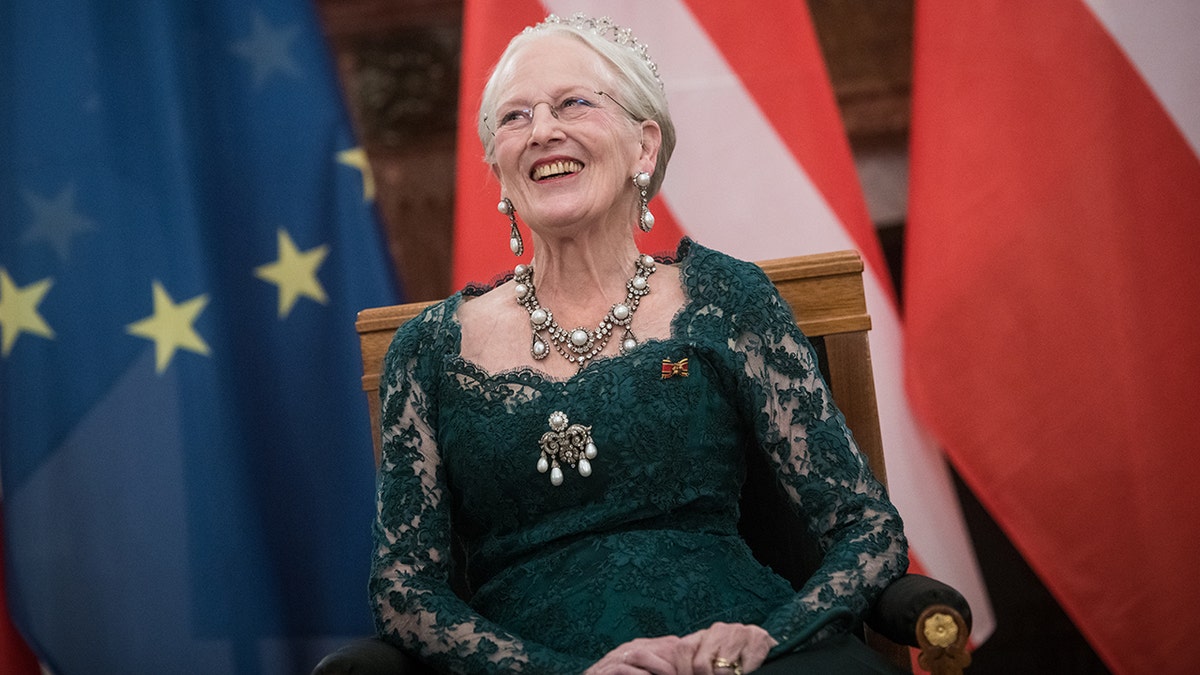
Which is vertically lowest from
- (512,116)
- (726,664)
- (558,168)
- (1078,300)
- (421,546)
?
(726,664)

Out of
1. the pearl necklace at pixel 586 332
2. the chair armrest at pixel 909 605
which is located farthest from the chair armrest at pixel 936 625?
the pearl necklace at pixel 586 332

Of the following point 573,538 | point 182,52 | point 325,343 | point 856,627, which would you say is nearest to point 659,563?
point 573,538

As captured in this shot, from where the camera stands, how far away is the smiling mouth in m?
1.72

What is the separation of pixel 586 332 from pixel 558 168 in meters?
0.27

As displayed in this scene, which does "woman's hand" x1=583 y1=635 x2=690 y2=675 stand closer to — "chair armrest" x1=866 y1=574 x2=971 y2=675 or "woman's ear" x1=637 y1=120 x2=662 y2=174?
"chair armrest" x1=866 y1=574 x2=971 y2=675

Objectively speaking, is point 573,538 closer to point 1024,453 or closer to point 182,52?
point 1024,453

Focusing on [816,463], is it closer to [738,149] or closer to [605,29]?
[605,29]

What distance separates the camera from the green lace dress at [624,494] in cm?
151

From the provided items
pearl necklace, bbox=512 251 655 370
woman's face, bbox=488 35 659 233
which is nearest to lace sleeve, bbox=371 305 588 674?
pearl necklace, bbox=512 251 655 370

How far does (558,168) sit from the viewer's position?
1.72 m

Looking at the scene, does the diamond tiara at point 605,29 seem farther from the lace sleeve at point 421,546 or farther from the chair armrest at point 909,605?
the chair armrest at point 909,605

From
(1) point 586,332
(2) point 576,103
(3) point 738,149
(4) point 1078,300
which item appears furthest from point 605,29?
(4) point 1078,300

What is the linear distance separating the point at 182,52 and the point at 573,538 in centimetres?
164

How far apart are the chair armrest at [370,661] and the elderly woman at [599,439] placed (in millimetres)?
30
